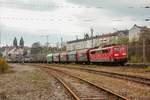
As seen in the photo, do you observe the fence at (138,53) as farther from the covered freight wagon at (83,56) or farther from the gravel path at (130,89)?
the gravel path at (130,89)

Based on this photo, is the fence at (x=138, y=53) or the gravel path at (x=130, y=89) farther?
the fence at (x=138, y=53)

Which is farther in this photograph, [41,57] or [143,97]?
[41,57]

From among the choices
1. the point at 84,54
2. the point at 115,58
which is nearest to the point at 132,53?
the point at 84,54

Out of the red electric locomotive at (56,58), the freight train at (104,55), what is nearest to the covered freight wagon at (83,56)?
the freight train at (104,55)

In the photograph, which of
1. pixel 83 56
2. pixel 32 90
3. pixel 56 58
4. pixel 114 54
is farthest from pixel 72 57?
pixel 32 90

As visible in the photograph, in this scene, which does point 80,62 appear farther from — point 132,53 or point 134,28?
point 134,28

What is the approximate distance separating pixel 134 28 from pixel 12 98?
372ft

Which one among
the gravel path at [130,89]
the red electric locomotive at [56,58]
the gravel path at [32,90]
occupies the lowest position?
the gravel path at [32,90]

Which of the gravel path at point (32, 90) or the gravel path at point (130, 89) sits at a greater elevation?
the gravel path at point (130, 89)

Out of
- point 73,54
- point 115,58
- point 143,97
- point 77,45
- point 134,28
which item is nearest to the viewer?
point 143,97

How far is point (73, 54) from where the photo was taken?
7638 centimetres

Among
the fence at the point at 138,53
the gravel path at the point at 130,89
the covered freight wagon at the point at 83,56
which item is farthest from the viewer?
the covered freight wagon at the point at 83,56

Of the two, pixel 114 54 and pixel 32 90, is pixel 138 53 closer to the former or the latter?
pixel 114 54

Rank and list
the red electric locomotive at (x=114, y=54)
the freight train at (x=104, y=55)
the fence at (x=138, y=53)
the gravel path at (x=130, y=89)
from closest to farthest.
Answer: the gravel path at (x=130, y=89) < the red electric locomotive at (x=114, y=54) < the freight train at (x=104, y=55) < the fence at (x=138, y=53)
